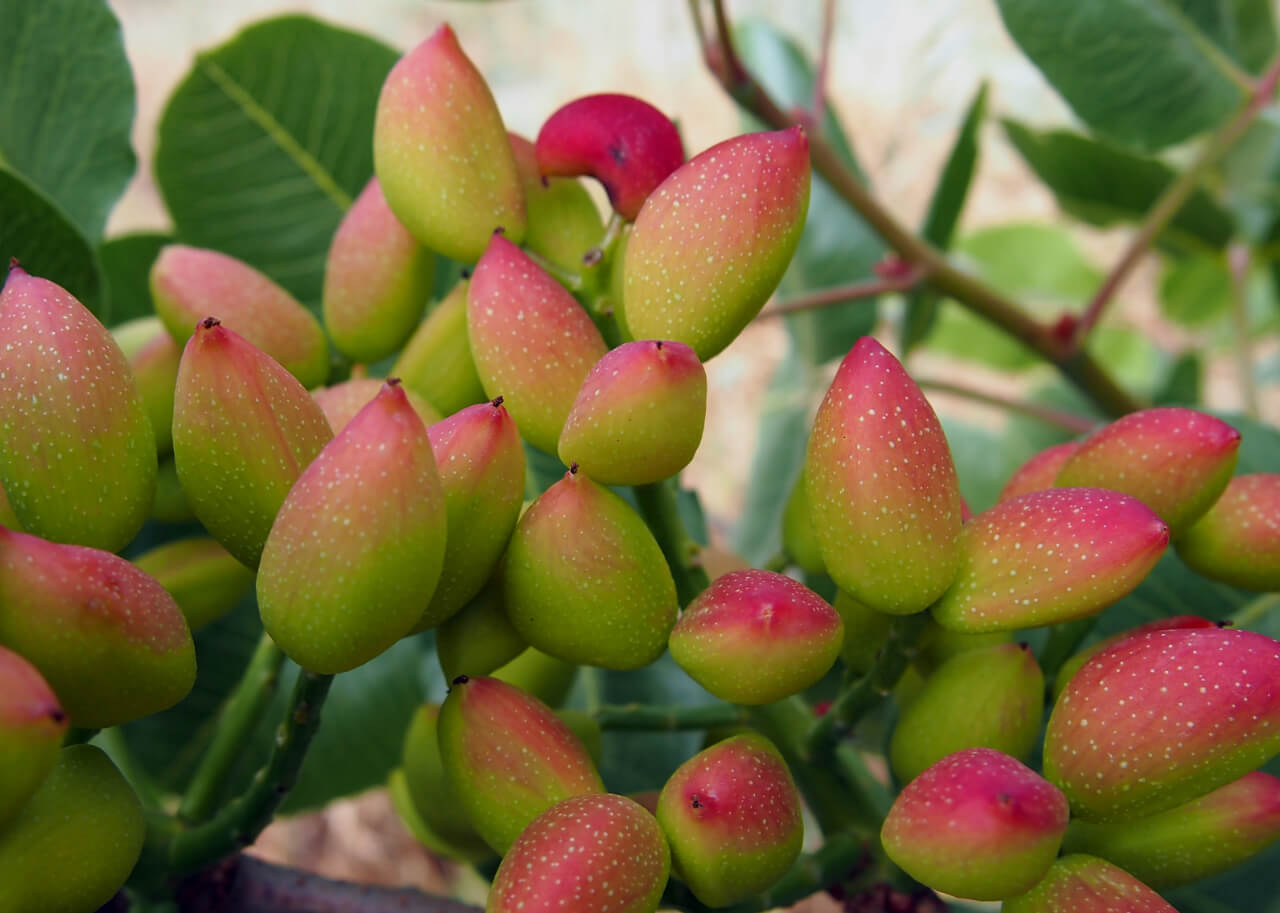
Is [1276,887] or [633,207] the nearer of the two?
[633,207]

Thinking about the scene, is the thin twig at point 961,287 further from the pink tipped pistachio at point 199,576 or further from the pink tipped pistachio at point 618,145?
the pink tipped pistachio at point 199,576

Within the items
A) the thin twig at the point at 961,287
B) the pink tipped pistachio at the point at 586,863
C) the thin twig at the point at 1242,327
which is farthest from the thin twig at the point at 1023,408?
the pink tipped pistachio at the point at 586,863

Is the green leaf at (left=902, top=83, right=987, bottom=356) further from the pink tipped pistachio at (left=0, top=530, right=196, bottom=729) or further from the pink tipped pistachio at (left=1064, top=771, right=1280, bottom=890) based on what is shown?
the pink tipped pistachio at (left=0, top=530, right=196, bottom=729)

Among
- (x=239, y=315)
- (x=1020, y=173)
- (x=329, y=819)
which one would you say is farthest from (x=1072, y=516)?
(x=1020, y=173)

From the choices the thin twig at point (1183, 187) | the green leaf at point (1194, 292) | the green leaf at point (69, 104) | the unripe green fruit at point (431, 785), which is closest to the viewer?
the unripe green fruit at point (431, 785)

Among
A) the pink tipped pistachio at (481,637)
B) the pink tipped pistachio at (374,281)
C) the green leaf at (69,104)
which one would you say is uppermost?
the green leaf at (69,104)

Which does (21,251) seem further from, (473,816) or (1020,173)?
(1020,173)
